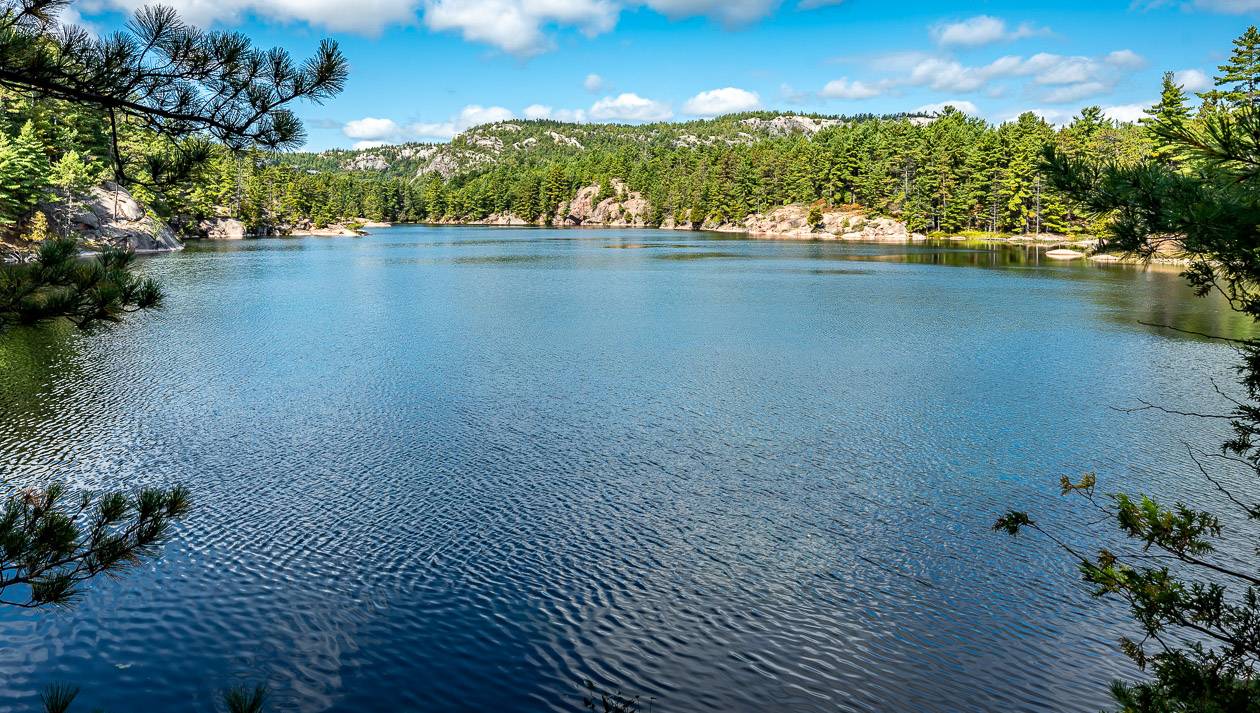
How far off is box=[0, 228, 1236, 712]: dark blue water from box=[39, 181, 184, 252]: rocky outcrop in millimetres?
33804

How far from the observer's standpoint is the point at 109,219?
6397 centimetres

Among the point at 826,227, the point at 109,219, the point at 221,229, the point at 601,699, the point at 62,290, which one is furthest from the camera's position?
the point at 826,227

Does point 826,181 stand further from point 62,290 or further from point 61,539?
point 61,539

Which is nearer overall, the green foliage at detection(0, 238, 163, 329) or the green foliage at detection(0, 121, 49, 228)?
the green foliage at detection(0, 238, 163, 329)

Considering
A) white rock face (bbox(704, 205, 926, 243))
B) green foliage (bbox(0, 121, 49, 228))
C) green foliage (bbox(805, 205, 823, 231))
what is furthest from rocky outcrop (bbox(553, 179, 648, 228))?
green foliage (bbox(0, 121, 49, 228))

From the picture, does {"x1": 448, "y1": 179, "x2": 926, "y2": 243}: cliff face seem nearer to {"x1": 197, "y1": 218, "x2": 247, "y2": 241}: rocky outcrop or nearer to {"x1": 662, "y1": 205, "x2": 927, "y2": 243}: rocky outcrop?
{"x1": 662, "y1": 205, "x2": 927, "y2": 243}: rocky outcrop

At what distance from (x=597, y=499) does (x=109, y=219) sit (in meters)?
65.9

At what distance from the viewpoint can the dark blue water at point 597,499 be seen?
393 inches

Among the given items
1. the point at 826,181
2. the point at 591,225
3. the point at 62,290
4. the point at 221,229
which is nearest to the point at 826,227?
the point at 826,181

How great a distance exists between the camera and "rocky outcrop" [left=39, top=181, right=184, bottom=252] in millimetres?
58031

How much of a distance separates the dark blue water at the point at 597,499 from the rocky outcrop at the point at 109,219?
3380 cm

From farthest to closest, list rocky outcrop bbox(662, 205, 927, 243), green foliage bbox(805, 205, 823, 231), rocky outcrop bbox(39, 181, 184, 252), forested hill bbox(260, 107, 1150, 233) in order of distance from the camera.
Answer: green foliage bbox(805, 205, 823, 231) → rocky outcrop bbox(662, 205, 927, 243) → forested hill bbox(260, 107, 1150, 233) → rocky outcrop bbox(39, 181, 184, 252)

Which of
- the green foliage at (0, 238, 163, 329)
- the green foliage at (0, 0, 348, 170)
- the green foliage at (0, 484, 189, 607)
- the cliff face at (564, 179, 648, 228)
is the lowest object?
the green foliage at (0, 484, 189, 607)

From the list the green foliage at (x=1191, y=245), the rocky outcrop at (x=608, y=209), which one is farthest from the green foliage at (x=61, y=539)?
the rocky outcrop at (x=608, y=209)
